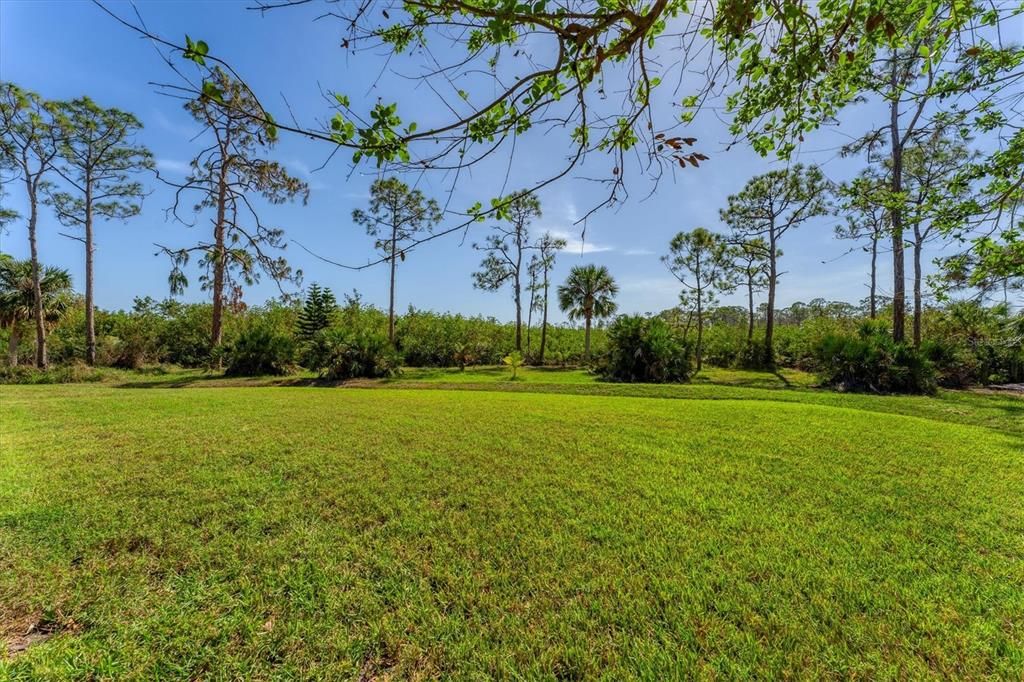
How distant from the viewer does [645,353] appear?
43.7 ft

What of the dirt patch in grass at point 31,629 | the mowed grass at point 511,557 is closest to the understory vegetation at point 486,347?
the mowed grass at point 511,557

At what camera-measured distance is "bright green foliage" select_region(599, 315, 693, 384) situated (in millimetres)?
13141

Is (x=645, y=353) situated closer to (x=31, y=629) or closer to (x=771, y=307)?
(x=771, y=307)

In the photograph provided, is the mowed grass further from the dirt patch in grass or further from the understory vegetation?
the understory vegetation

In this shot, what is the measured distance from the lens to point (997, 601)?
1962mm

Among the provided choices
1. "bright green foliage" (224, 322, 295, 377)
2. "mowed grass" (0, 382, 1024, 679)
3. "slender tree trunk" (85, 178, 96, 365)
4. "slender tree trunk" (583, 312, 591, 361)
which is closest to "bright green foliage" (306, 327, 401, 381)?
"bright green foliage" (224, 322, 295, 377)

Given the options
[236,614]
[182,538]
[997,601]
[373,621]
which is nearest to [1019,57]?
[997,601]

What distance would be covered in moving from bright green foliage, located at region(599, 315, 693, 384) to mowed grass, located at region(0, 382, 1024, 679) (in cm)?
827

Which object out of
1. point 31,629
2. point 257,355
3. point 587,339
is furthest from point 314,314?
point 31,629

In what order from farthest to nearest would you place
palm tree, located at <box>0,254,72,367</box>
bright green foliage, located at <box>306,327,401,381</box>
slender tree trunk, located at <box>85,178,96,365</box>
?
slender tree trunk, located at <box>85,178,96,365</box>, bright green foliage, located at <box>306,327,401,381</box>, palm tree, located at <box>0,254,72,367</box>

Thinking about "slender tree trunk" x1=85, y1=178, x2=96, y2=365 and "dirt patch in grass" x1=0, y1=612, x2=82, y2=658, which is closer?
"dirt patch in grass" x1=0, y1=612, x2=82, y2=658

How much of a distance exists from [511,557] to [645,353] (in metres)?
11.8

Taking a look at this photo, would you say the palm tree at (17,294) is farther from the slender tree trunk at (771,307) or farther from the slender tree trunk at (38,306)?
the slender tree trunk at (771,307)

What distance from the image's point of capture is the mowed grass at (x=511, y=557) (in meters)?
1.68
